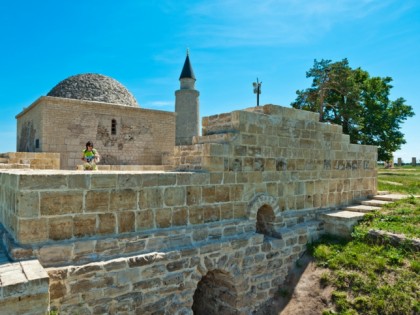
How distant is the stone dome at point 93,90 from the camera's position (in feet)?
53.6

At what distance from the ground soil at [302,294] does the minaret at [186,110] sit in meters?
17.4

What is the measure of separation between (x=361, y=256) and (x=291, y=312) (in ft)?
6.27

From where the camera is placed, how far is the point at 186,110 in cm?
2373

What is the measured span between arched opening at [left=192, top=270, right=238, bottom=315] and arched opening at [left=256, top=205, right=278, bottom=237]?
1585 mm

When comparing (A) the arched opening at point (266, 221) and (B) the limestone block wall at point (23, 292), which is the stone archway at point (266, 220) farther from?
(B) the limestone block wall at point (23, 292)

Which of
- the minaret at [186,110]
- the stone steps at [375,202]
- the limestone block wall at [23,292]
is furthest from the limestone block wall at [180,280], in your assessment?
the minaret at [186,110]

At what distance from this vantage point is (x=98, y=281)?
4195 mm

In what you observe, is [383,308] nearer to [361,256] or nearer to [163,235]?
[361,256]

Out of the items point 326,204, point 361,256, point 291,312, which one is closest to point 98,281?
point 291,312

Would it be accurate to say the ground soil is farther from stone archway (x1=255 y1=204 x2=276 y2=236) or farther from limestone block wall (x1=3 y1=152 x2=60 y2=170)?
limestone block wall (x1=3 y1=152 x2=60 y2=170)

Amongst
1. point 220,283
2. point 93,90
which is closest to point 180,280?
point 220,283

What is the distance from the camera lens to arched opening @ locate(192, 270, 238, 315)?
20.0 feet

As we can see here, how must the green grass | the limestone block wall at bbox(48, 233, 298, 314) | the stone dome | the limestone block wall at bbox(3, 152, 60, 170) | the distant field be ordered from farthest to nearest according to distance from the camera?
1. the stone dome
2. the distant field
3. the limestone block wall at bbox(3, 152, 60, 170)
4. the green grass
5. the limestone block wall at bbox(48, 233, 298, 314)

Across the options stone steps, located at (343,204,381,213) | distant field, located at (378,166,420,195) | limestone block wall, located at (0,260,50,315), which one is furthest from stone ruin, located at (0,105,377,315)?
distant field, located at (378,166,420,195)
